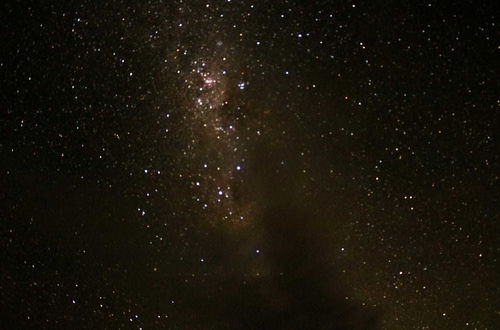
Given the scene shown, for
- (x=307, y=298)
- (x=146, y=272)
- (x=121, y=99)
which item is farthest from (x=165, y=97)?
(x=307, y=298)

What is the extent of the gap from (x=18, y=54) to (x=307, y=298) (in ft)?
2.05

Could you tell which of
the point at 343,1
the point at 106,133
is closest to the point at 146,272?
the point at 106,133

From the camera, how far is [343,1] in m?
0.69

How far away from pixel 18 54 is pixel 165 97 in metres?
0.27

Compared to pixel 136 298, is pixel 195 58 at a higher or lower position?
higher

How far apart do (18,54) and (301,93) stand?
0.47 meters

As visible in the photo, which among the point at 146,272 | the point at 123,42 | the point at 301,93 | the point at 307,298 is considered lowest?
the point at 307,298

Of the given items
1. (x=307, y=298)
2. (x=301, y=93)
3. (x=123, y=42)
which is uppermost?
(x=123, y=42)

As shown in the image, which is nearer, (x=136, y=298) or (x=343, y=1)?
(x=343, y=1)

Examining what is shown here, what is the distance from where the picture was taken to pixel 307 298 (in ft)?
2.56

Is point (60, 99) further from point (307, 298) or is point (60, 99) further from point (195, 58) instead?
point (307, 298)

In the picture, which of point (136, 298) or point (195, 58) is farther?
point (136, 298)

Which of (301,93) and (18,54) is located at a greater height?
(18,54)

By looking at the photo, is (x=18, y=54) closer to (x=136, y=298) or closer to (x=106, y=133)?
(x=106, y=133)
